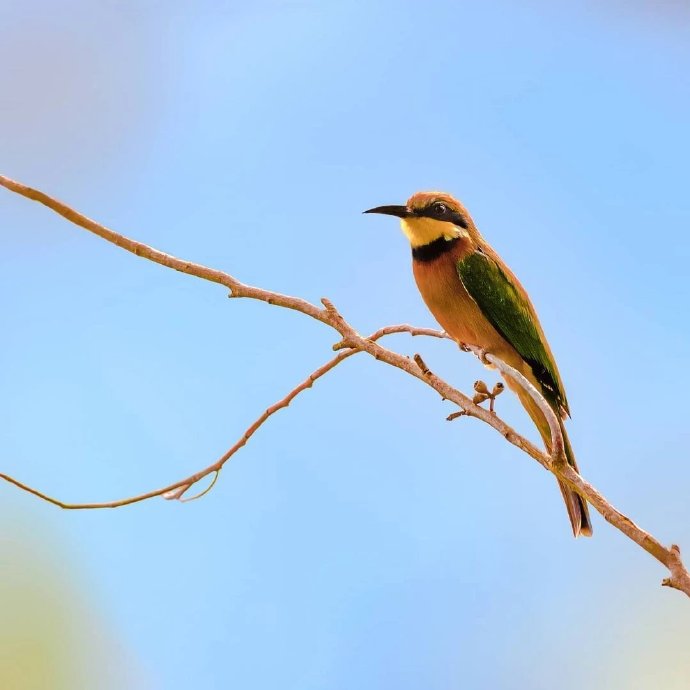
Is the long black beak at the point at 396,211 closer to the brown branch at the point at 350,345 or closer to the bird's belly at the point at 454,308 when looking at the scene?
the bird's belly at the point at 454,308

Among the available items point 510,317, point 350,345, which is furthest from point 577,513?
point 350,345

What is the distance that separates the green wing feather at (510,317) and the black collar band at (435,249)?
5 cm

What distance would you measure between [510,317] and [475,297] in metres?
0.08

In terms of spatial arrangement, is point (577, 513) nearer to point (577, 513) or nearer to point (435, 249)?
point (577, 513)

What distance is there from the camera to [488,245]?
1.79 metres

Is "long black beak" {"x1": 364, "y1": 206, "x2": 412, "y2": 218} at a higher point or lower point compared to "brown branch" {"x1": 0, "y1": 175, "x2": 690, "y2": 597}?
higher

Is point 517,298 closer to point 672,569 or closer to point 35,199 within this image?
point 672,569

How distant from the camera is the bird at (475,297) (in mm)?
1661

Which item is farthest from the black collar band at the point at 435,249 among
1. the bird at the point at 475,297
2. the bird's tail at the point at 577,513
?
the bird's tail at the point at 577,513

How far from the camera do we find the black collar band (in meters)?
1.71

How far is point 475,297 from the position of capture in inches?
65.5

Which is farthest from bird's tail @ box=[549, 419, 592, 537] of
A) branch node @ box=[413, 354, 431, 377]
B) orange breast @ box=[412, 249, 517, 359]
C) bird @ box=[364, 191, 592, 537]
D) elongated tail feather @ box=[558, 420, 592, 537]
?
branch node @ box=[413, 354, 431, 377]

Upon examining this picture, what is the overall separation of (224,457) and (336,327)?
323mm

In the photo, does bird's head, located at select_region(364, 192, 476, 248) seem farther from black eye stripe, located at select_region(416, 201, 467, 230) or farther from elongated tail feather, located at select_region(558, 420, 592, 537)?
elongated tail feather, located at select_region(558, 420, 592, 537)
